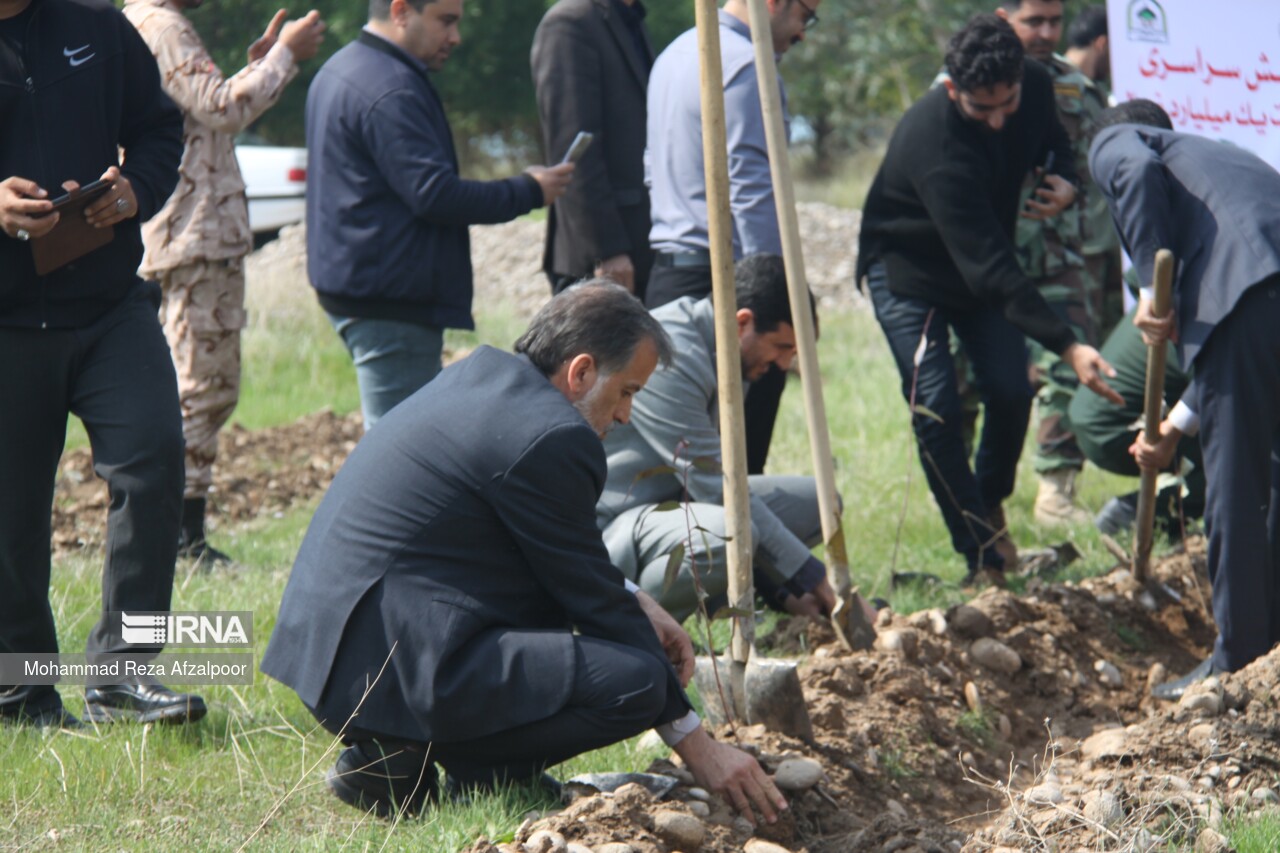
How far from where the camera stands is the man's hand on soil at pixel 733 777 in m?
3.24

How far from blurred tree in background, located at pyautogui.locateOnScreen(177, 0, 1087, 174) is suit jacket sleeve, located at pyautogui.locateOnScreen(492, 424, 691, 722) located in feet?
59.4

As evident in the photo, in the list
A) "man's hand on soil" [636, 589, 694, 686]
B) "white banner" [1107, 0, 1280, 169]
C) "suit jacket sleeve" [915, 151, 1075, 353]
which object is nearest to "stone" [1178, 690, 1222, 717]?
"man's hand on soil" [636, 589, 694, 686]

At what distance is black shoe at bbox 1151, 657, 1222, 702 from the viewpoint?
173 inches

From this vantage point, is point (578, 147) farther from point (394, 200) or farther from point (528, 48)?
point (528, 48)

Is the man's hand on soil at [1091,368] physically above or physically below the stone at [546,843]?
above

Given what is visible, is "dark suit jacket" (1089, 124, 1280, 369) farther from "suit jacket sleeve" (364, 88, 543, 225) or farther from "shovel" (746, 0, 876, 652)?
"suit jacket sleeve" (364, 88, 543, 225)

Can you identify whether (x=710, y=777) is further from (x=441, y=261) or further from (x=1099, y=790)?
(x=441, y=261)

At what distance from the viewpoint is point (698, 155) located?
502 cm

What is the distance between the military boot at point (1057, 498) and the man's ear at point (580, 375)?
3.60m

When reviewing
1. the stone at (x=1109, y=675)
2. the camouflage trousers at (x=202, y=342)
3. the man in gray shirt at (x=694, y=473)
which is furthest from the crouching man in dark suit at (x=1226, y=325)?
the camouflage trousers at (x=202, y=342)

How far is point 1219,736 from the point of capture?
145 inches

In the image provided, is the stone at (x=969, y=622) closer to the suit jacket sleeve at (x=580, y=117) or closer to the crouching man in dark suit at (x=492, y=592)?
the crouching man in dark suit at (x=492, y=592)

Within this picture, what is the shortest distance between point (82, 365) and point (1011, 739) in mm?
2609

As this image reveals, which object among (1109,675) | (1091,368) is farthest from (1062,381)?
(1109,675)
